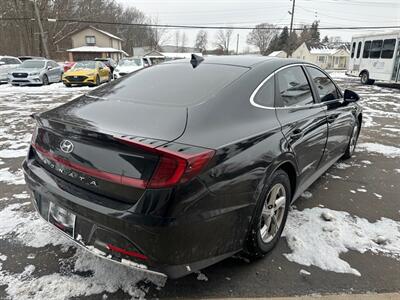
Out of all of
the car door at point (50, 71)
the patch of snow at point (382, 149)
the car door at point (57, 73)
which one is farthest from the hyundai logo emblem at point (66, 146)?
the car door at point (57, 73)

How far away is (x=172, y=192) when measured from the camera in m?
1.74

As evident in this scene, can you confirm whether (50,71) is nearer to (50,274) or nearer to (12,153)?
(12,153)

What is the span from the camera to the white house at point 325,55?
219 feet

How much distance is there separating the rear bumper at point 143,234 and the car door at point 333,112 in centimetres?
218

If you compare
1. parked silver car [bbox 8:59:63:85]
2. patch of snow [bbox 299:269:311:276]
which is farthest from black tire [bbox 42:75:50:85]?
patch of snow [bbox 299:269:311:276]

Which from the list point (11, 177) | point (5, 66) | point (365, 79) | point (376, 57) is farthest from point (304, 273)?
point (5, 66)

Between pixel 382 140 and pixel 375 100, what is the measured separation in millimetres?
7214

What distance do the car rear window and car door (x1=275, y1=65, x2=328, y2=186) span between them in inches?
18.5

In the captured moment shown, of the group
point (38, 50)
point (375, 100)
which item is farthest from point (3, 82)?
point (38, 50)

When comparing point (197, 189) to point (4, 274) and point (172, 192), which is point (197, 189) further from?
point (4, 274)

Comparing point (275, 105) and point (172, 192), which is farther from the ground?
point (275, 105)

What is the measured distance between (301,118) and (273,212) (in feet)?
3.01

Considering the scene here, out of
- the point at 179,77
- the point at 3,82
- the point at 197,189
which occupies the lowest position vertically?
the point at 3,82

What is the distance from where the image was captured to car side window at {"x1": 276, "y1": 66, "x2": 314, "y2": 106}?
2.88 m
